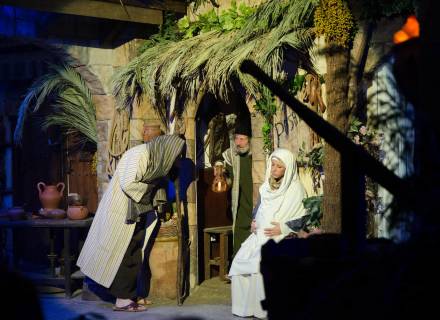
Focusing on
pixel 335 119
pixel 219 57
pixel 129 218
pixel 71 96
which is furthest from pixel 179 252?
pixel 335 119

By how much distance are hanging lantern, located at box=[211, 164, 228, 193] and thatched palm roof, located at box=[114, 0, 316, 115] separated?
3.09 feet

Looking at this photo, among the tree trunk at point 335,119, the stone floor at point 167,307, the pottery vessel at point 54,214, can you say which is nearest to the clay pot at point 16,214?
the pottery vessel at point 54,214

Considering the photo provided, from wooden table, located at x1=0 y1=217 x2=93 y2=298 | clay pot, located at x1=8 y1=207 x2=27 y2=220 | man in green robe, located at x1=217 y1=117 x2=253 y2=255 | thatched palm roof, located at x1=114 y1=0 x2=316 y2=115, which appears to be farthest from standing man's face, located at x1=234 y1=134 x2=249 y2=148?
clay pot, located at x1=8 y1=207 x2=27 y2=220

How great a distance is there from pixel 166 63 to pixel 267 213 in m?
2.07

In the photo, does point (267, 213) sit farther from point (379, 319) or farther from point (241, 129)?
point (379, 319)

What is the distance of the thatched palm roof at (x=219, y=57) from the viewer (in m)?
7.32

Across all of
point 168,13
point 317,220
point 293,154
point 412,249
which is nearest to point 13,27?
point 168,13

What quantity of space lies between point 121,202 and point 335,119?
3234mm

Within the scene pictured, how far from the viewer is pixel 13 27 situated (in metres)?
9.31

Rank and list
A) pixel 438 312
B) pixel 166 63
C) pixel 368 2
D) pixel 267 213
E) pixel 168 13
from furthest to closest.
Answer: pixel 168 13 → pixel 166 63 → pixel 267 213 → pixel 368 2 → pixel 438 312

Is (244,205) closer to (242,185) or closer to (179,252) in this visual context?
(242,185)

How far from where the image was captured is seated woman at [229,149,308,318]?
747 centimetres

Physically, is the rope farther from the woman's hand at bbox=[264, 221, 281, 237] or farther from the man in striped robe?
the woman's hand at bbox=[264, 221, 281, 237]

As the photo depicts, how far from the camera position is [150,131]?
8.66 meters
